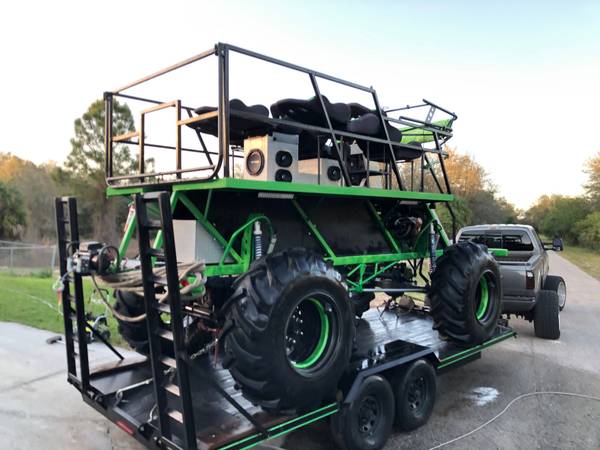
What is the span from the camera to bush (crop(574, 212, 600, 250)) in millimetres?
33388

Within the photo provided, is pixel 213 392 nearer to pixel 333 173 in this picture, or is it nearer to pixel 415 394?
pixel 415 394

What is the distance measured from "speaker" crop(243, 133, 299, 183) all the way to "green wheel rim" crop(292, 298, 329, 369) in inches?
51.9

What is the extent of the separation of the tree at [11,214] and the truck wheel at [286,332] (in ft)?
116

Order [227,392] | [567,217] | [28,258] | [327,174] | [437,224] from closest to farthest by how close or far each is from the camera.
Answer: [227,392] → [327,174] → [437,224] → [28,258] → [567,217]

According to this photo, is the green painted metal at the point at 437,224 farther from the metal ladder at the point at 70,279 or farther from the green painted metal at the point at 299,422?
the metal ladder at the point at 70,279

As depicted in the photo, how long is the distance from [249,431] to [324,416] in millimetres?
700

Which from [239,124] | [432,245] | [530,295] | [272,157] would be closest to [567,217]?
[530,295]

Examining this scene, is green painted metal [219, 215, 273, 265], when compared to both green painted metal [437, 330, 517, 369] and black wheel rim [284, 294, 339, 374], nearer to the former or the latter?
black wheel rim [284, 294, 339, 374]

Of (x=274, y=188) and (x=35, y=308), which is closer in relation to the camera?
(x=274, y=188)

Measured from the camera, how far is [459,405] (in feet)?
17.1

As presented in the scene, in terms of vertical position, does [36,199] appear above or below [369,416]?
above

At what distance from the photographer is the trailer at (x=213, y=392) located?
124 inches

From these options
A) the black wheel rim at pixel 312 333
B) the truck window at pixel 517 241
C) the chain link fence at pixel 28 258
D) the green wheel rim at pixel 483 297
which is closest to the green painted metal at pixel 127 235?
the black wheel rim at pixel 312 333

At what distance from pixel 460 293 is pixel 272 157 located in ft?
8.60
